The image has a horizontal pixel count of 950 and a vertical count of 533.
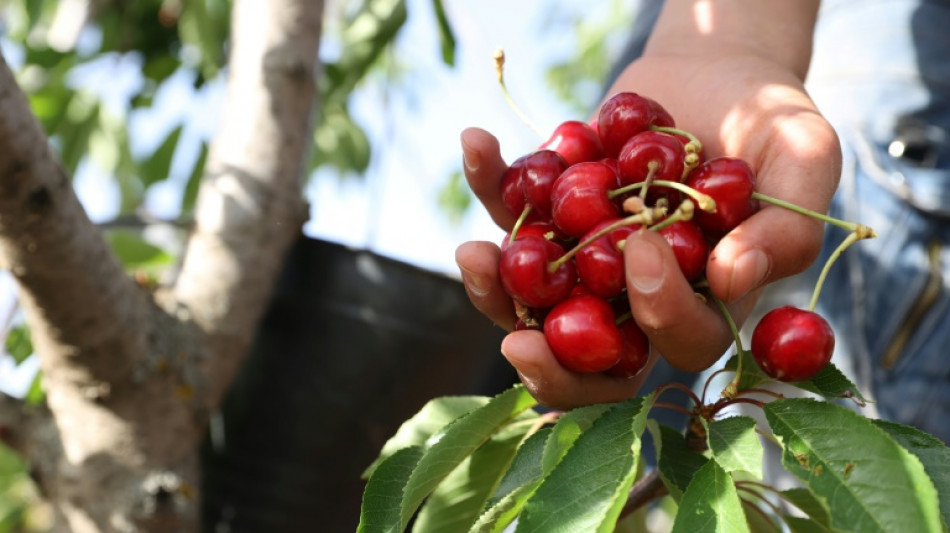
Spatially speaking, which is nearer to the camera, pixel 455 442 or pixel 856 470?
pixel 856 470

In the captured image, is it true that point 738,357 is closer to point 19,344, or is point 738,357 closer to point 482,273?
point 482,273

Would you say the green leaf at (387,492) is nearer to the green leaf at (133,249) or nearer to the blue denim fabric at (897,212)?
the blue denim fabric at (897,212)

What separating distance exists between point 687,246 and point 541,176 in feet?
0.57

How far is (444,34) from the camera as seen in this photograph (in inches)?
70.1

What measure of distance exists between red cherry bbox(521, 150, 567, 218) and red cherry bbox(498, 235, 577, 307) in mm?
74

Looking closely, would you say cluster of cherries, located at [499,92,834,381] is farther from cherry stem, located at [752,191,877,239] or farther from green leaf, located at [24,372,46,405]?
green leaf, located at [24,372,46,405]

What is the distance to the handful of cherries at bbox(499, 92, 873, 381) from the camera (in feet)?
2.72

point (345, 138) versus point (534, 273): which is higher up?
point (534, 273)

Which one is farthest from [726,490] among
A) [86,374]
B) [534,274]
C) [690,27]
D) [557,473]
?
[86,374]

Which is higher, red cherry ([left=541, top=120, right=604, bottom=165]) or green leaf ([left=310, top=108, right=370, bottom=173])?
red cherry ([left=541, top=120, right=604, bottom=165])

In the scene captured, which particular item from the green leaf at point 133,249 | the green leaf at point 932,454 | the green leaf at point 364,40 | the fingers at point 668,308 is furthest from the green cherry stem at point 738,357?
the green leaf at point 133,249

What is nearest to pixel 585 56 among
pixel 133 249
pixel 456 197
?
pixel 456 197

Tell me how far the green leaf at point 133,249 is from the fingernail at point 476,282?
55.1 inches

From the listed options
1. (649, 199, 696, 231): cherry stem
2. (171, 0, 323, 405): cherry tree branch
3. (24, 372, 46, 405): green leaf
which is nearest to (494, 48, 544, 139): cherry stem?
(649, 199, 696, 231): cherry stem
